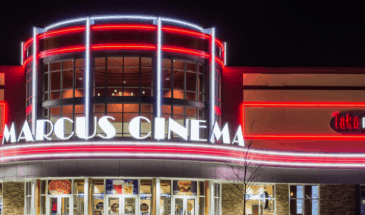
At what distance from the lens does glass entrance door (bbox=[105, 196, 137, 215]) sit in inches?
1462

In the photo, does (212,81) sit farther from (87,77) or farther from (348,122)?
(348,122)

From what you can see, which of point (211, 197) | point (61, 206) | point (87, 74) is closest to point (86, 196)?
point (61, 206)

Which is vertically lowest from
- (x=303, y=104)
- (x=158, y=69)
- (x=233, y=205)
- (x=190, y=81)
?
(x=233, y=205)

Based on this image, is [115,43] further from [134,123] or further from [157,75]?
[134,123]

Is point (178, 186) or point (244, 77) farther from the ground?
point (244, 77)

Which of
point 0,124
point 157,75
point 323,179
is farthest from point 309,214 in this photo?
point 0,124

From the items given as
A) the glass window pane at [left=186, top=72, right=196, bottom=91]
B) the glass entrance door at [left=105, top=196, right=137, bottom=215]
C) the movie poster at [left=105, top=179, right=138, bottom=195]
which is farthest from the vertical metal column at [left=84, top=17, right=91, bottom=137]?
A: the glass window pane at [left=186, top=72, right=196, bottom=91]

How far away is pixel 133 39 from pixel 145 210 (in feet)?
37.1

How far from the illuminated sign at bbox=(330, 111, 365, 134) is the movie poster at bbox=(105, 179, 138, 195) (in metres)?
17.4

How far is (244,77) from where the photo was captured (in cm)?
4691

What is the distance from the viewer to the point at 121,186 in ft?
122

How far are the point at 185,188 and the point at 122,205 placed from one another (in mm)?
4090

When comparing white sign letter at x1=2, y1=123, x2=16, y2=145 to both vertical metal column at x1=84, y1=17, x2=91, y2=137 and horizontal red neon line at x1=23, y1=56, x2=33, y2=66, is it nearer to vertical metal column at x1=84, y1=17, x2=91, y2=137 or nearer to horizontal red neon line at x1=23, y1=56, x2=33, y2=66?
vertical metal column at x1=84, y1=17, x2=91, y2=137

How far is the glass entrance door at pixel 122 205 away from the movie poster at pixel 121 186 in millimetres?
367
